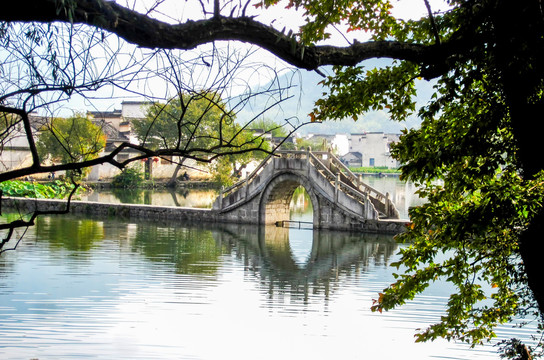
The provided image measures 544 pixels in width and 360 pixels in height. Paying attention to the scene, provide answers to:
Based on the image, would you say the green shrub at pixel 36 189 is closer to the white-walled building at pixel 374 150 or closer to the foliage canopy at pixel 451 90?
the foliage canopy at pixel 451 90

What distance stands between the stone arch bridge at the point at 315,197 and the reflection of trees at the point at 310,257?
728 millimetres

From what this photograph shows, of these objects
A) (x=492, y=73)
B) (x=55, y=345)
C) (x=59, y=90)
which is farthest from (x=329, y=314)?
(x=59, y=90)

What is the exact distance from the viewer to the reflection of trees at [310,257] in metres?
A: 17.5

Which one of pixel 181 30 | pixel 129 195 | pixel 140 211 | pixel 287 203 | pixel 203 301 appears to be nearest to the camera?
pixel 181 30

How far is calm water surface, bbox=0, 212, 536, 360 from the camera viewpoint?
36.6ft

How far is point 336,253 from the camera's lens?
23016mm

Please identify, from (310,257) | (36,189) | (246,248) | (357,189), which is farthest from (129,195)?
(310,257)

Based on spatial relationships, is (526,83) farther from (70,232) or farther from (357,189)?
(70,232)

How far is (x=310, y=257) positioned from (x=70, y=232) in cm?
987

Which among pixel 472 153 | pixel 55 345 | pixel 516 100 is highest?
pixel 516 100

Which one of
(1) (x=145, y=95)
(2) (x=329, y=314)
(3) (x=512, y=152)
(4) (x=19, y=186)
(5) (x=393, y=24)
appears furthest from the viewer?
(4) (x=19, y=186)

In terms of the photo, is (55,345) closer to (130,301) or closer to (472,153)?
(130,301)

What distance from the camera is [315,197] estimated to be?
92.5ft

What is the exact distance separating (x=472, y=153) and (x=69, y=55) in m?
3.90
